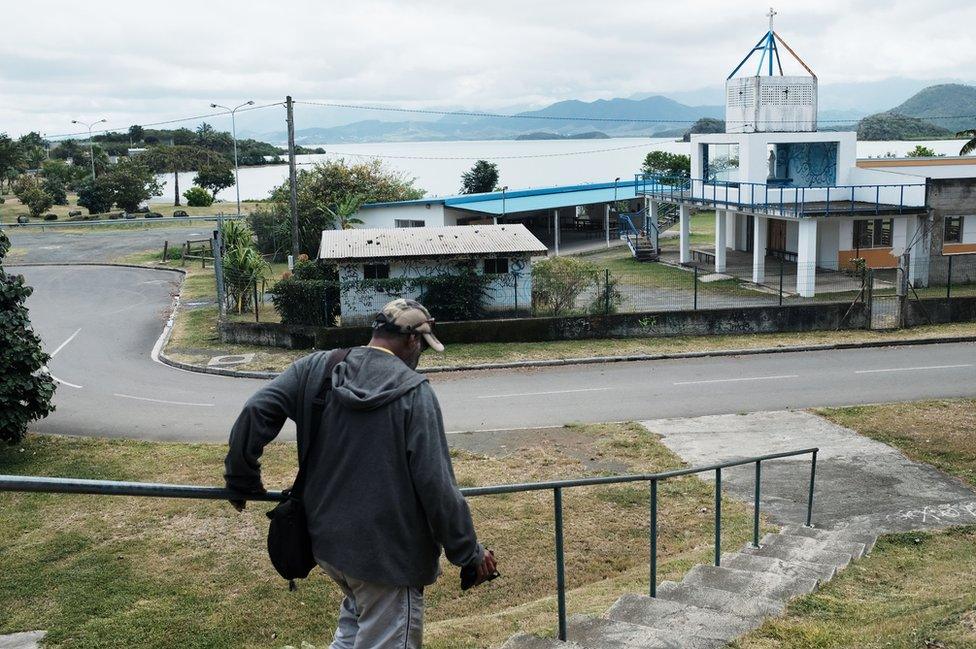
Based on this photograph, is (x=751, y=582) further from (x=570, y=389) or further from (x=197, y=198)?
(x=197, y=198)

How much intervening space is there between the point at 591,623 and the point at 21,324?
1326 centimetres

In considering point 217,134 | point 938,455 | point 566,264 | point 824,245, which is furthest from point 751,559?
point 217,134

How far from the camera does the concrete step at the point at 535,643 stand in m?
5.56

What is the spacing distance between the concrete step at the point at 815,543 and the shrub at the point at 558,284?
16178 millimetres

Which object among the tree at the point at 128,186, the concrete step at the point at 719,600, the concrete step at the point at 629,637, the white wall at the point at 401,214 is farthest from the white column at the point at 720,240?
the tree at the point at 128,186

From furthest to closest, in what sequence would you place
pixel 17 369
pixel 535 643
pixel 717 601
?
pixel 17 369 → pixel 717 601 → pixel 535 643

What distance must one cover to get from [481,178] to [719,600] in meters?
58.2

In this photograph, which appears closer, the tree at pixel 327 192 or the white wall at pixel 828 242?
the white wall at pixel 828 242

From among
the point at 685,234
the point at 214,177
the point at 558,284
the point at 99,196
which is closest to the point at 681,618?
the point at 558,284

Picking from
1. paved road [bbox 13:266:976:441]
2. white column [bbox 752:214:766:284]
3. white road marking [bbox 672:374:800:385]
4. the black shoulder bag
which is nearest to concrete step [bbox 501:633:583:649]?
the black shoulder bag

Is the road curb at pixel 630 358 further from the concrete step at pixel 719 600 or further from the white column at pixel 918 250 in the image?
the concrete step at pixel 719 600

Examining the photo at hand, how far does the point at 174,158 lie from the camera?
90625mm

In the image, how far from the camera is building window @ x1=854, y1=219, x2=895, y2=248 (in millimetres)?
35125

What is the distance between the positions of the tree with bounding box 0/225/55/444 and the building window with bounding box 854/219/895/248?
2815 centimetres
